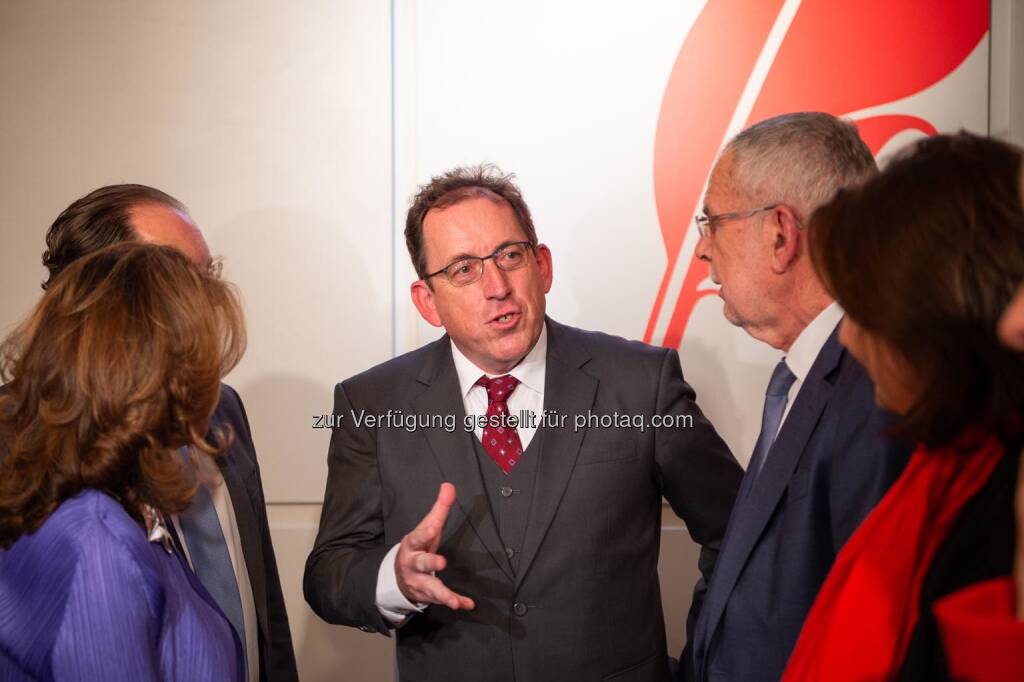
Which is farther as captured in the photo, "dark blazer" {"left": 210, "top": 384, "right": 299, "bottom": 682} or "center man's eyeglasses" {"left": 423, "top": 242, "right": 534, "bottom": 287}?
"center man's eyeglasses" {"left": 423, "top": 242, "right": 534, "bottom": 287}

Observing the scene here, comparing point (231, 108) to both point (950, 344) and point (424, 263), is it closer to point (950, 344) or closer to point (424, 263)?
point (424, 263)

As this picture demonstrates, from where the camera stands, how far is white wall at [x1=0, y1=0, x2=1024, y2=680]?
3.12 meters

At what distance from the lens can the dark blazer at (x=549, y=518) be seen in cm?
194

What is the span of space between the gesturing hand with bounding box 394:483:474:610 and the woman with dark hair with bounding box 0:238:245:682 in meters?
0.38

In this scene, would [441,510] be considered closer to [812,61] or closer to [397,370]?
[397,370]

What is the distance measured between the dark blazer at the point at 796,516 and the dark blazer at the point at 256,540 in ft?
3.06

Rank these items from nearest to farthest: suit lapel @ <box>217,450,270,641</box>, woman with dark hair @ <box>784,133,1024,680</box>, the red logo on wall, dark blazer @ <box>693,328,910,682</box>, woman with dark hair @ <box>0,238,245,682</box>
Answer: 1. woman with dark hair @ <box>784,133,1024,680</box>
2. woman with dark hair @ <box>0,238,245,682</box>
3. dark blazer @ <box>693,328,910,682</box>
4. suit lapel @ <box>217,450,270,641</box>
5. the red logo on wall

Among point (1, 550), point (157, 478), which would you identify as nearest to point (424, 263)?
point (157, 478)

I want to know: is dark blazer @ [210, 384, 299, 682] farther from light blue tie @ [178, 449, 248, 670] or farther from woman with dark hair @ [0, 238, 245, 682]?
woman with dark hair @ [0, 238, 245, 682]

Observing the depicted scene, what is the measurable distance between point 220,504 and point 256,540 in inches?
7.2

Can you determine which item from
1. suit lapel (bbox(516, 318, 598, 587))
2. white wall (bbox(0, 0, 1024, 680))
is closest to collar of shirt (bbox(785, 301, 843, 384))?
suit lapel (bbox(516, 318, 598, 587))

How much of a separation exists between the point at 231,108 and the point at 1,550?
7.26 feet

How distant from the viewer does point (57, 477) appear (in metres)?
1.32

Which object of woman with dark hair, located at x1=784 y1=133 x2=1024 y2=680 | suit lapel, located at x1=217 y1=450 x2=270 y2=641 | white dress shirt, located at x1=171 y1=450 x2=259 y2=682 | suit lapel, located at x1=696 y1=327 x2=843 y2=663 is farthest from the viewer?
suit lapel, located at x1=217 y1=450 x2=270 y2=641
